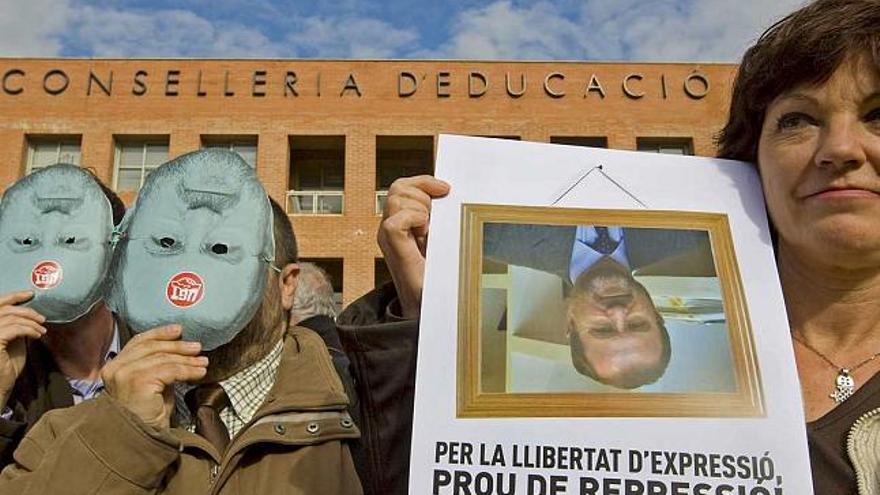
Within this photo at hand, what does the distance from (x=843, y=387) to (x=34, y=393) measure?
2.15 m

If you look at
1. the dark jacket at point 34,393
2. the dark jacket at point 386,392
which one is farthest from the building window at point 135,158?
the dark jacket at point 386,392

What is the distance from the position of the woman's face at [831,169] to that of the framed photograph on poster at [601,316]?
0.39ft

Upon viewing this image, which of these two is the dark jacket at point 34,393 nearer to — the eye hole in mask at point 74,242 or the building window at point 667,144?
the eye hole in mask at point 74,242

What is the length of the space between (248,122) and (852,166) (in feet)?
57.6

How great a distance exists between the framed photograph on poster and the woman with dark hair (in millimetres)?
138

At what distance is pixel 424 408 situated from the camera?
1.13 meters

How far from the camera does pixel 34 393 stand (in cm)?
222

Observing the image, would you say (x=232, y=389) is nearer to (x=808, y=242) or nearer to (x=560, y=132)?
(x=808, y=242)

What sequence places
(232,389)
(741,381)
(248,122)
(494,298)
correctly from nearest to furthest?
(741,381) → (494,298) → (232,389) → (248,122)

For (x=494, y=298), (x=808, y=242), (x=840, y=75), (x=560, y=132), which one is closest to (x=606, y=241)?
(x=494, y=298)

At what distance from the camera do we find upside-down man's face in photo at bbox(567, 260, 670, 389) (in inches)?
44.4

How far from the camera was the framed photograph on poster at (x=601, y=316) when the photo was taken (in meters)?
1.11

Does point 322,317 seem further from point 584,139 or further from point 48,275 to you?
point 584,139

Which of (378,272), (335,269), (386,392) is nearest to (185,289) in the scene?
(386,392)
